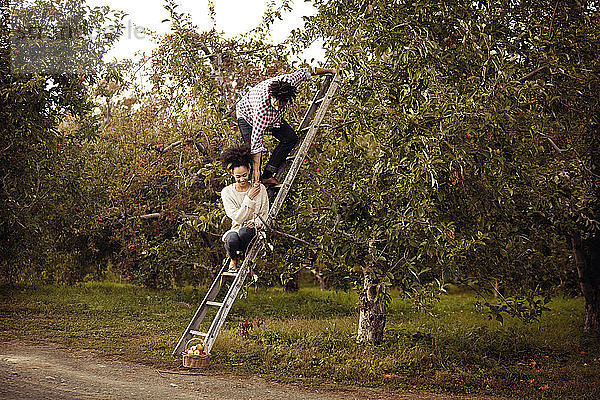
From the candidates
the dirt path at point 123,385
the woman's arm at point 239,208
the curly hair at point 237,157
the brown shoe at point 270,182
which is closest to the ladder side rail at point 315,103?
the brown shoe at point 270,182

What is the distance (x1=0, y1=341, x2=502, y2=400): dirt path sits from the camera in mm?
5508

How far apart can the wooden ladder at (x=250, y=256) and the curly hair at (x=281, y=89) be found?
43 cm

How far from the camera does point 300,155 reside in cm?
674

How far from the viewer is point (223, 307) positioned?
19.7 ft

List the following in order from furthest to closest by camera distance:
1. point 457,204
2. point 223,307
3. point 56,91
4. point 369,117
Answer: point 56,91, point 457,204, point 369,117, point 223,307

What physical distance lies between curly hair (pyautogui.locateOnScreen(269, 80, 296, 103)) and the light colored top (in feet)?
3.40

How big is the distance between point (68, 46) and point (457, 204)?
758 cm

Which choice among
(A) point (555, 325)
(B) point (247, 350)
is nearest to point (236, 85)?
(B) point (247, 350)

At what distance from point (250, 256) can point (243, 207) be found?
52 centimetres

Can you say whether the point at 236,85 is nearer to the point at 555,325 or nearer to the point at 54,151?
the point at 54,151

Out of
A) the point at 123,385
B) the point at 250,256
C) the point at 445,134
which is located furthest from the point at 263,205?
the point at 123,385

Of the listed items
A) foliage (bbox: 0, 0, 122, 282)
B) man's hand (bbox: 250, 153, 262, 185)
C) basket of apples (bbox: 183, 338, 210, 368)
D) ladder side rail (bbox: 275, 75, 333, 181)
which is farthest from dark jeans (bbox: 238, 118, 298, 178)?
foliage (bbox: 0, 0, 122, 282)

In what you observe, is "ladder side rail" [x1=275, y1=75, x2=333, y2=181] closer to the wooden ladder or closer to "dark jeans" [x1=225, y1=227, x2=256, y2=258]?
the wooden ladder

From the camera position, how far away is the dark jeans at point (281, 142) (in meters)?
7.00
